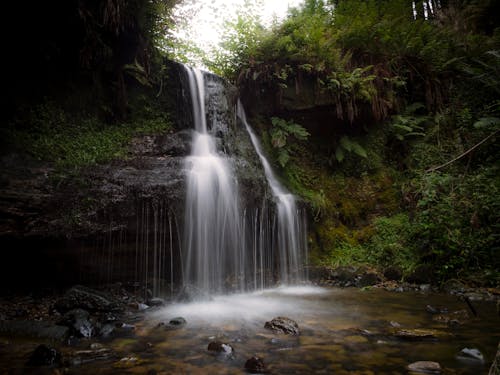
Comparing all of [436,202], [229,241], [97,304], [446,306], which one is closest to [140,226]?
[97,304]

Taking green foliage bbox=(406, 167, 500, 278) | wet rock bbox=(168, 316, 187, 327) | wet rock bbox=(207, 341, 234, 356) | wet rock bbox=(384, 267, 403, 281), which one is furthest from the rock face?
green foliage bbox=(406, 167, 500, 278)

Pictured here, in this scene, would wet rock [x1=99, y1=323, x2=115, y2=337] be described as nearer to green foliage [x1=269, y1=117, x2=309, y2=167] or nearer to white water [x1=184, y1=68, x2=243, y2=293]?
white water [x1=184, y1=68, x2=243, y2=293]

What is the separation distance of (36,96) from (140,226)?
3.81 meters

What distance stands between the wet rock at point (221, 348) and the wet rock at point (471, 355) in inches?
79.1

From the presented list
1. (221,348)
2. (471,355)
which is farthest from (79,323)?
(471,355)

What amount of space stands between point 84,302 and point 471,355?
4.59 meters

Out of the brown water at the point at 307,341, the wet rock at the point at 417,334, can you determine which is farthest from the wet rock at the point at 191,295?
the wet rock at the point at 417,334

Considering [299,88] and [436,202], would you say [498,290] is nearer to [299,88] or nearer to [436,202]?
[436,202]

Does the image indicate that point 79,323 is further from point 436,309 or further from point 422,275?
point 422,275

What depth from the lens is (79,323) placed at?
3.46 m

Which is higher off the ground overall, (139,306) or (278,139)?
(278,139)

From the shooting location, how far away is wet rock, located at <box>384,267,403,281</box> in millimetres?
7156

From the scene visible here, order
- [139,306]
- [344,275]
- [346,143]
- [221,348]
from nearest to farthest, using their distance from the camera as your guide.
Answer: [221,348] < [139,306] < [344,275] < [346,143]

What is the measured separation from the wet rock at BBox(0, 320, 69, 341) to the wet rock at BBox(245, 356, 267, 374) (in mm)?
2101
